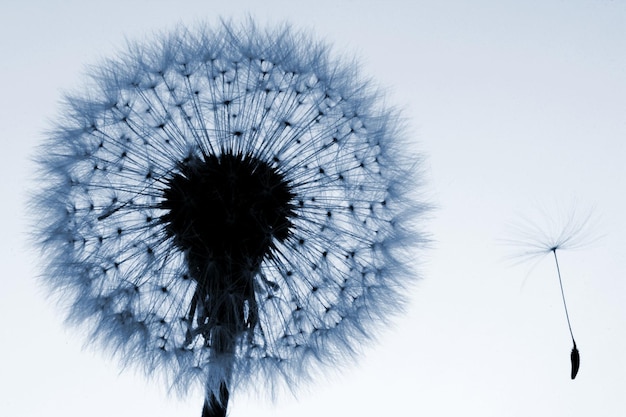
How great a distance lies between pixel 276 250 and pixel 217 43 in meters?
2.09

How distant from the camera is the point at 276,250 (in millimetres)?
5980

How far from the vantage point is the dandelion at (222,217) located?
563 cm

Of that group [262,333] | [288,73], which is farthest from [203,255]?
[288,73]

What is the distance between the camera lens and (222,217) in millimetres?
5707

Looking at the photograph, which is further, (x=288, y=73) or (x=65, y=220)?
(x=288, y=73)

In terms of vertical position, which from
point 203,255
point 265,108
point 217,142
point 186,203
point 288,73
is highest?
point 288,73

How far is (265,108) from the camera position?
20.1ft

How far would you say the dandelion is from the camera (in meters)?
5.63

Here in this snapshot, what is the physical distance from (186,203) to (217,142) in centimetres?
64

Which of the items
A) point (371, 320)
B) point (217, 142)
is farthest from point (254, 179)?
point (371, 320)

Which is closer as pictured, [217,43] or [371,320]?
[371,320]

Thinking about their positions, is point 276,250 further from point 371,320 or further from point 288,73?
point 288,73

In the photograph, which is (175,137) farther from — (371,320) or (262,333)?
(371,320)

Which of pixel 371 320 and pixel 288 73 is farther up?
pixel 288 73
